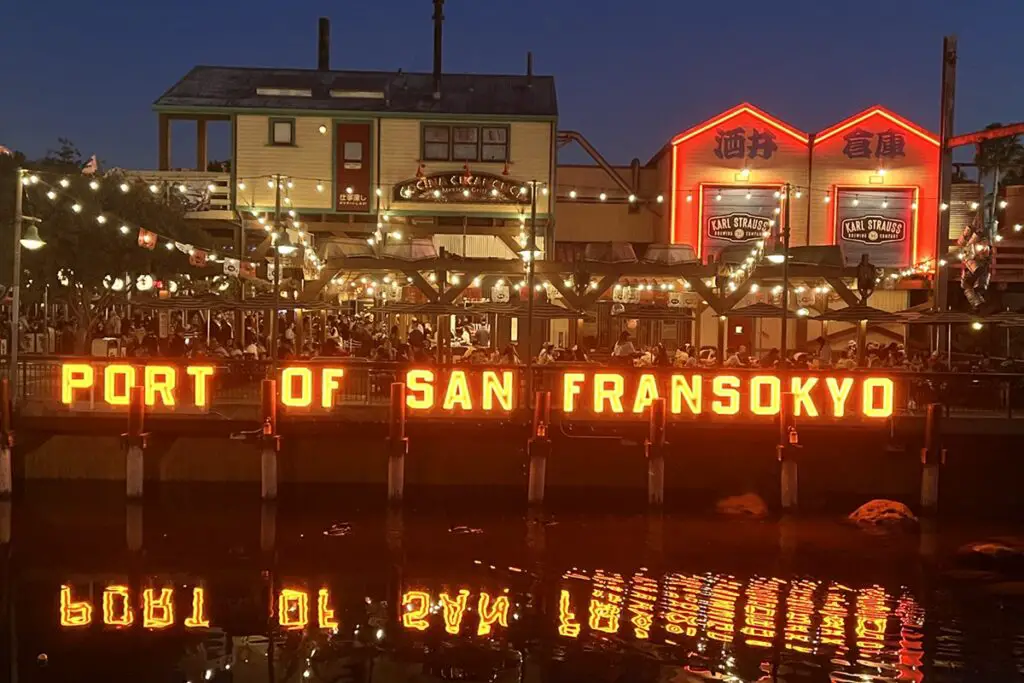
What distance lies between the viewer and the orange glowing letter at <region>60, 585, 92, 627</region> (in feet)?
49.6

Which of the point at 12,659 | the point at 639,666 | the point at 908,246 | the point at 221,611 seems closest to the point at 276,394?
the point at 221,611

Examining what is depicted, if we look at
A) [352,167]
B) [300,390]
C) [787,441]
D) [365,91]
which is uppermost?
[365,91]

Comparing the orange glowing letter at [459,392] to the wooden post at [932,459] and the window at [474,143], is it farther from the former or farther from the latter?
the window at [474,143]

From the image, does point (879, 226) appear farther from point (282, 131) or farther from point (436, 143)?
point (282, 131)

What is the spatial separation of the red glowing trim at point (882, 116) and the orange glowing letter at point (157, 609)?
29.2 meters

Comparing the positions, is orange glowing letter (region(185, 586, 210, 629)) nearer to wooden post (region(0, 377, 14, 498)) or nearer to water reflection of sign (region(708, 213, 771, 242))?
wooden post (region(0, 377, 14, 498))

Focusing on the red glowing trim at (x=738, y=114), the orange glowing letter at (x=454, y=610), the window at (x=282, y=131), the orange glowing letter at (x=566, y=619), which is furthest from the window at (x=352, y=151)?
the orange glowing letter at (x=566, y=619)

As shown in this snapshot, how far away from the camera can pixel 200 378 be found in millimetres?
20703

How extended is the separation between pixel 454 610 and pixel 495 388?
19.4ft

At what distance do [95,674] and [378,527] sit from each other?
7.69m

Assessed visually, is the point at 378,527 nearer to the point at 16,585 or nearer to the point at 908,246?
the point at 16,585

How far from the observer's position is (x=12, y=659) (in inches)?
548

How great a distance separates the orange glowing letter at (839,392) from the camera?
2083cm

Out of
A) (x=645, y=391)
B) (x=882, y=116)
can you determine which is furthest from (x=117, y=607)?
(x=882, y=116)
